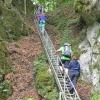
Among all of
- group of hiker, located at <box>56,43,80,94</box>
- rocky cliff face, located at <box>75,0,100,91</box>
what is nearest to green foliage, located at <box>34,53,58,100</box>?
group of hiker, located at <box>56,43,80,94</box>

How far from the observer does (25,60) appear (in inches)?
559

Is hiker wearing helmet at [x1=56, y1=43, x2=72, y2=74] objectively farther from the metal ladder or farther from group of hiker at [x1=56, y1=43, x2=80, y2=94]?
the metal ladder

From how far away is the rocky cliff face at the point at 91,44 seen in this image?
514 inches

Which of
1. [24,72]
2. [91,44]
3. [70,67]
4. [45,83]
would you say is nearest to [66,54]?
[70,67]

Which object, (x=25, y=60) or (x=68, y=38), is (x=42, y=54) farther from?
(x=68, y=38)

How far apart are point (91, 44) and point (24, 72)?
4.42 m

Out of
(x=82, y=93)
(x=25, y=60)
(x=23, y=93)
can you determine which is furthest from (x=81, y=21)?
(x=23, y=93)

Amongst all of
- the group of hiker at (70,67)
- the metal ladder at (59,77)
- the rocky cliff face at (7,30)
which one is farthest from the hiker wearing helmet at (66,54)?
the rocky cliff face at (7,30)

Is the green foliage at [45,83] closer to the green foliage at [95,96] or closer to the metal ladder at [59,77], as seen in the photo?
the metal ladder at [59,77]

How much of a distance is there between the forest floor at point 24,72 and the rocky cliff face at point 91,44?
2.76 ft

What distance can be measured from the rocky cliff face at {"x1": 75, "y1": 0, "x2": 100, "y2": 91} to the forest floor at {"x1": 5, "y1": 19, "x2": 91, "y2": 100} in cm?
84

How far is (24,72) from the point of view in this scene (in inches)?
513

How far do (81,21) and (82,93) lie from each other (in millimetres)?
8005

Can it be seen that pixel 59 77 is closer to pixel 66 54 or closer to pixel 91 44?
pixel 66 54
